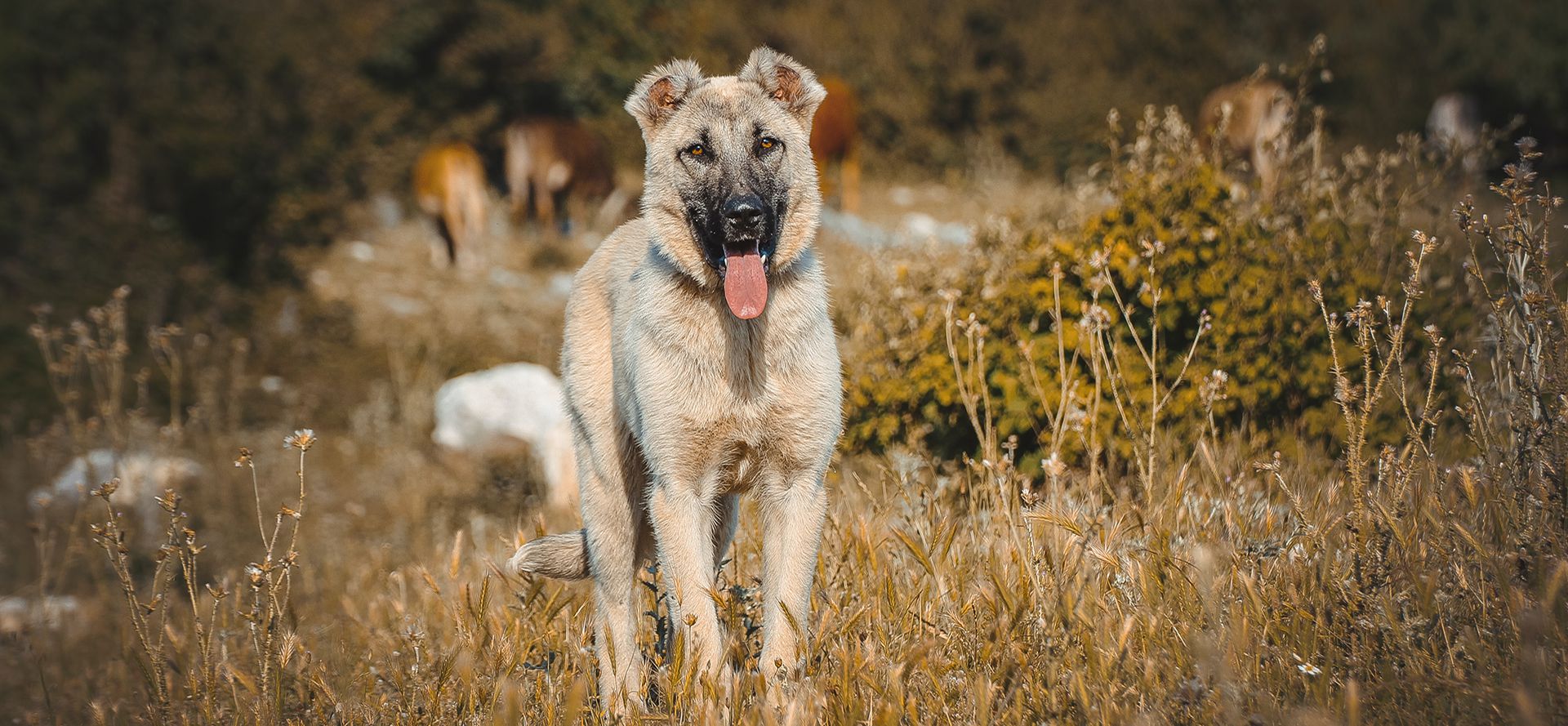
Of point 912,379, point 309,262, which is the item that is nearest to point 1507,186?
point 912,379

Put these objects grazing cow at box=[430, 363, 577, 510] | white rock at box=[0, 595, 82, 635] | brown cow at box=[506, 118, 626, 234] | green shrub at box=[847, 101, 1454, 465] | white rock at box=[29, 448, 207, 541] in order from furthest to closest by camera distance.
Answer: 1. brown cow at box=[506, 118, 626, 234]
2. grazing cow at box=[430, 363, 577, 510]
3. white rock at box=[29, 448, 207, 541]
4. white rock at box=[0, 595, 82, 635]
5. green shrub at box=[847, 101, 1454, 465]

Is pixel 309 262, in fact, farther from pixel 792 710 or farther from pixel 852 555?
pixel 792 710

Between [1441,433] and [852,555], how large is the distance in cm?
292

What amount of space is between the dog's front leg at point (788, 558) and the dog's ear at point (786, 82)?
3.94ft

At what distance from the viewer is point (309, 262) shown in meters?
13.2

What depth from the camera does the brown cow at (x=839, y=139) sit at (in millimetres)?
15766

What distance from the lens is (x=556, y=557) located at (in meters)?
3.83

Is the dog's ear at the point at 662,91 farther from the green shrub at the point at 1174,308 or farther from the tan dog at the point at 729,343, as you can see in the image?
the green shrub at the point at 1174,308

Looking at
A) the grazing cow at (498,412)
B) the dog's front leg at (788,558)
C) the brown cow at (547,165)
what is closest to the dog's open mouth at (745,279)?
the dog's front leg at (788,558)

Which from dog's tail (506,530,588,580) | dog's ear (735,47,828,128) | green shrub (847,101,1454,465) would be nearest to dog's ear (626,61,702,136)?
dog's ear (735,47,828,128)

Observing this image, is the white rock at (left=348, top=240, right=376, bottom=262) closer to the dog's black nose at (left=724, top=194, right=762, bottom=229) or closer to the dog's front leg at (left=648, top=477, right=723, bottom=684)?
the dog's front leg at (left=648, top=477, right=723, bottom=684)

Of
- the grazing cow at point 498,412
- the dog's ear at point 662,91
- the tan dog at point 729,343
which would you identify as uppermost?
the dog's ear at point 662,91

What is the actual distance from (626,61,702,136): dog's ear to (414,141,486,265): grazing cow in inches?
440

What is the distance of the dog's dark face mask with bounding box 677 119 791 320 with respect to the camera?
3.09 meters
